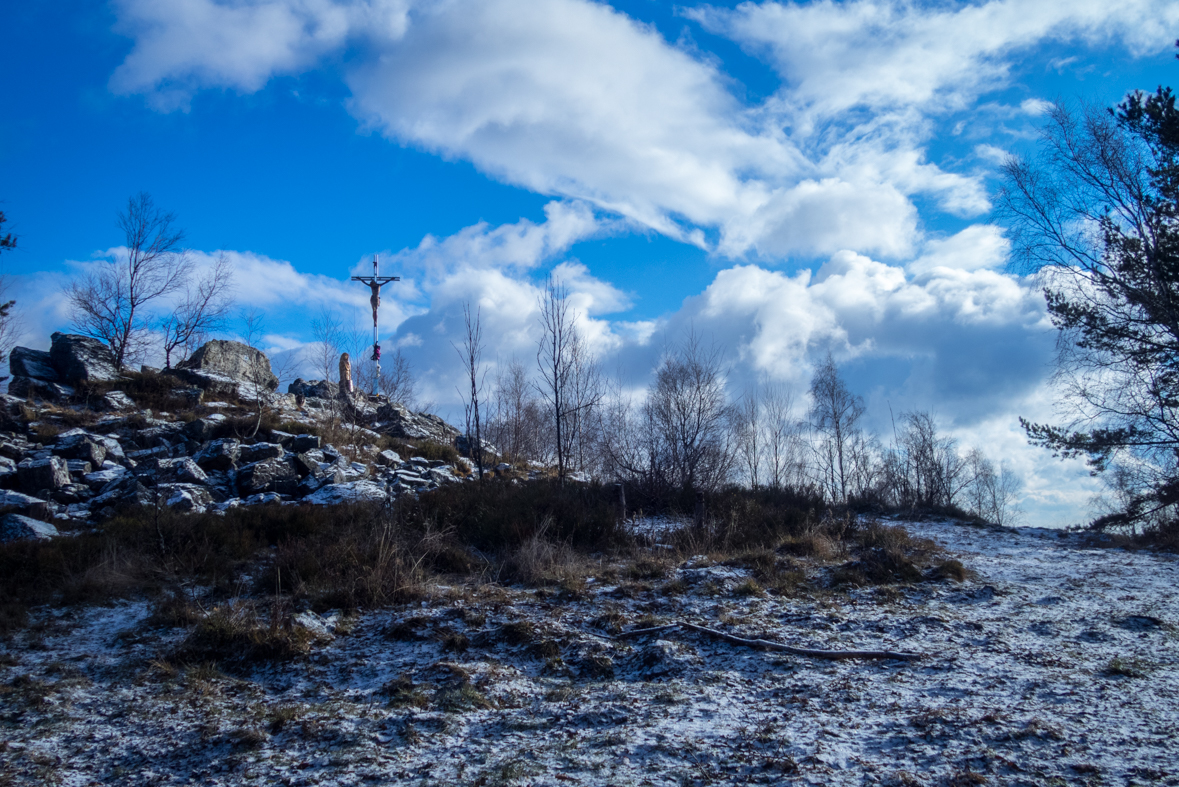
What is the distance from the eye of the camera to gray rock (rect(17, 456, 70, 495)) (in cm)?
1088

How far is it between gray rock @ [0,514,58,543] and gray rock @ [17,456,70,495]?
3059mm

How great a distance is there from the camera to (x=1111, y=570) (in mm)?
7496

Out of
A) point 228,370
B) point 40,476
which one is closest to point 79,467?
point 40,476

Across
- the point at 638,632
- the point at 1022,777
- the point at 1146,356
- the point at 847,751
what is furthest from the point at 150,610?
the point at 1146,356

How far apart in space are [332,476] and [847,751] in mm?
10807

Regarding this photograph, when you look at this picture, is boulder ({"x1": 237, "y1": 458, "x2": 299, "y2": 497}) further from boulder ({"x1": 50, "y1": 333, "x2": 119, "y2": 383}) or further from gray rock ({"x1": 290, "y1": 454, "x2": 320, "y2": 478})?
boulder ({"x1": 50, "y1": 333, "x2": 119, "y2": 383})

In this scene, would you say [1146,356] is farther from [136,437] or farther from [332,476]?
[136,437]

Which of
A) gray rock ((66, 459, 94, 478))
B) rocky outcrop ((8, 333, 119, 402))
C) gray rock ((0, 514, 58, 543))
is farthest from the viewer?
rocky outcrop ((8, 333, 119, 402))

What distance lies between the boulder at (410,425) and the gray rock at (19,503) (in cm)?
969

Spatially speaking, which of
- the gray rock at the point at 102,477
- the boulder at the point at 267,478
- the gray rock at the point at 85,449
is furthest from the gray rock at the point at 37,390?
the boulder at the point at 267,478

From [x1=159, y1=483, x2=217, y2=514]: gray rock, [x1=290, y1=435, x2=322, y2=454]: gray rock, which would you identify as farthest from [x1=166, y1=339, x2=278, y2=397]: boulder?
[x1=159, y1=483, x2=217, y2=514]: gray rock

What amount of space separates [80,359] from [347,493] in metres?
13.5

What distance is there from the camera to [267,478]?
11539 millimetres

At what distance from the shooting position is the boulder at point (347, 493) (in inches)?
412
